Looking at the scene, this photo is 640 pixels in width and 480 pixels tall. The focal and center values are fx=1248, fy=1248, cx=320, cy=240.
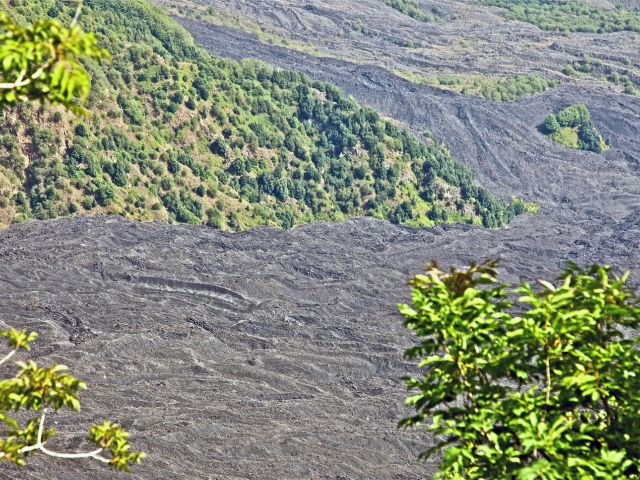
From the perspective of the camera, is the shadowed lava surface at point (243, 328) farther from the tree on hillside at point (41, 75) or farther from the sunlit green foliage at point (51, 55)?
the sunlit green foliage at point (51, 55)

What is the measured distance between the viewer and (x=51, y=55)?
1219 centimetres

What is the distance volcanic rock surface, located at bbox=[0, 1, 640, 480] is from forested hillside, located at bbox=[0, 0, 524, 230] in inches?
160

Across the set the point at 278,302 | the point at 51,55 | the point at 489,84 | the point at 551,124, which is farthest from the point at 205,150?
the point at 51,55

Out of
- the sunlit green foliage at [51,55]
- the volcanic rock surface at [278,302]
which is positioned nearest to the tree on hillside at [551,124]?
the volcanic rock surface at [278,302]

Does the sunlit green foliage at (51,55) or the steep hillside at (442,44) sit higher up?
the sunlit green foliage at (51,55)

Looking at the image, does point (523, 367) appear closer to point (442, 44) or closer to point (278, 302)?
point (278, 302)

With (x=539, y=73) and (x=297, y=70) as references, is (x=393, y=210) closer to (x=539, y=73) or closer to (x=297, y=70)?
(x=297, y=70)

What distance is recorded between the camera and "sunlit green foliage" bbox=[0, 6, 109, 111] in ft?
39.3

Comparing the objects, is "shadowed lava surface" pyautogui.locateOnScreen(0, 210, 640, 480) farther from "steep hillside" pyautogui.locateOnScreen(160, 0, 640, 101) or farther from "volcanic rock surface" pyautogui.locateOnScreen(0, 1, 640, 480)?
"steep hillside" pyautogui.locateOnScreen(160, 0, 640, 101)

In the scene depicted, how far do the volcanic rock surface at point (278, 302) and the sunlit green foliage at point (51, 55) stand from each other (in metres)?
39.8

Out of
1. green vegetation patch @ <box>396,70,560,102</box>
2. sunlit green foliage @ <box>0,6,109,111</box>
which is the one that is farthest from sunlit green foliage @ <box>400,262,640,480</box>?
green vegetation patch @ <box>396,70,560,102</box>

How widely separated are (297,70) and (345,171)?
22449 mm

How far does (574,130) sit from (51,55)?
473ft

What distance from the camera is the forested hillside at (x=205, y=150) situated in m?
104
